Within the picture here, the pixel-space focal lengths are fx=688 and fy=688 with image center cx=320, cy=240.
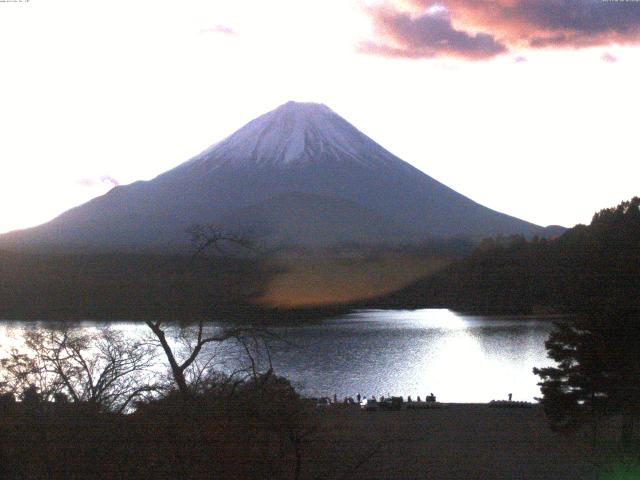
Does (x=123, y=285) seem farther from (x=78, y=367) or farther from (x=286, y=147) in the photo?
(x=286, y=147)

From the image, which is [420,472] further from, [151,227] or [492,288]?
[151,227]

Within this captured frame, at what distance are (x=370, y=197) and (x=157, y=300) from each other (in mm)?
14620

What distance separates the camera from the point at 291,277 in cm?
254

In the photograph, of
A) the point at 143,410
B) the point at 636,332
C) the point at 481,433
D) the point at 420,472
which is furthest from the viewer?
the point at 481,433

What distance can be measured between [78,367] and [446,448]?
78.3 inches

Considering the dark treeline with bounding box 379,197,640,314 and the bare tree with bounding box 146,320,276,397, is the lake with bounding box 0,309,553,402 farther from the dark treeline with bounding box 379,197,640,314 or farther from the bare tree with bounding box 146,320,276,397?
the dark treeline with bounding box 379,197,640,314

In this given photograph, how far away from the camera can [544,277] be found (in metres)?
2.56

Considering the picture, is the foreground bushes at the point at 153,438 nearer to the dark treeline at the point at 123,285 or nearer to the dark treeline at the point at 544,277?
the dark treeline at the point at 123,285

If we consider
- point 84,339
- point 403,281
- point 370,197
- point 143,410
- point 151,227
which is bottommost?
point 143,410

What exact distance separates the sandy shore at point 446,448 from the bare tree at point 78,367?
831mm

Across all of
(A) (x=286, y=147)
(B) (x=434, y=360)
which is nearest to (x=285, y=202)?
(B) (x=434, y=360)

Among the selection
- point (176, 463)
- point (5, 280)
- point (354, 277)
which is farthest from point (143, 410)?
point (354, 277)

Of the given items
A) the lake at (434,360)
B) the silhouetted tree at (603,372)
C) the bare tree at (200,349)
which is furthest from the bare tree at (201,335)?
the lake at (434,360)

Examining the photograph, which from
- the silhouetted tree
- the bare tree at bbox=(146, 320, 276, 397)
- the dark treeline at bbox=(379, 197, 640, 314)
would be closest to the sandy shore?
the silhouetted tree
